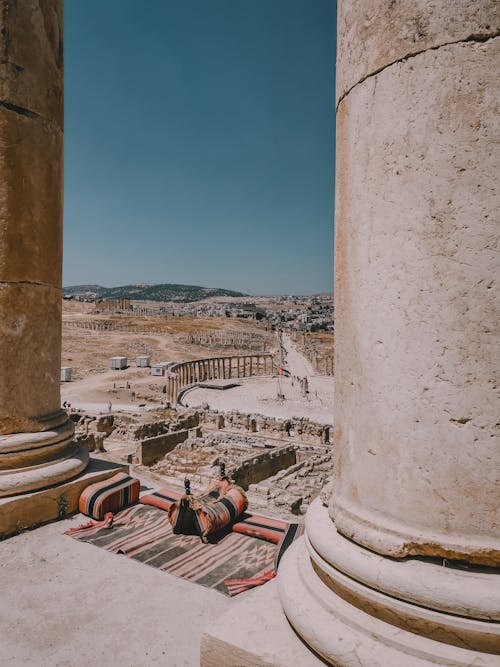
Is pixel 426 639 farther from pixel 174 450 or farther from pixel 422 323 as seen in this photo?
pixel 174 450

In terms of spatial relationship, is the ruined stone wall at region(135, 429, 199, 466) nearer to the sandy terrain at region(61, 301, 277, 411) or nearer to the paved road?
the sandy terrain at region(61, 301, 277, 411)

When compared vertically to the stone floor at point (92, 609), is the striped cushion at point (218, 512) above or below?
above

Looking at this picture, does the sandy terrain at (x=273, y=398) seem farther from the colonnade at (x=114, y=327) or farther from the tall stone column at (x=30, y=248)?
the colonnade at (x=114, y=327)

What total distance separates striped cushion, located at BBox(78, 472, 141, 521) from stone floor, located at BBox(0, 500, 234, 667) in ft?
1.95

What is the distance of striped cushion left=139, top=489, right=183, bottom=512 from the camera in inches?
227

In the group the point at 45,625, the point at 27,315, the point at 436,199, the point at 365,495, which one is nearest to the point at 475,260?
the point at 436,199

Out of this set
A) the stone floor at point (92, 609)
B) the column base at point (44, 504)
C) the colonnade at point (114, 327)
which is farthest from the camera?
the colonnade at point (114, 327)

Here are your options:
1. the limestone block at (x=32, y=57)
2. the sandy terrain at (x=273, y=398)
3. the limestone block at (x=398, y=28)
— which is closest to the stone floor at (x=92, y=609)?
the limestone block at (x=398, y=28)

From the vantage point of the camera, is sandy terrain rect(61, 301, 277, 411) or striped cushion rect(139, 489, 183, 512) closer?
striped cushion rect(139, 489, 183, 512)

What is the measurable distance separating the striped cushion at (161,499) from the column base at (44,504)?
516mm

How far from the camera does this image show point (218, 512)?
5219 mm

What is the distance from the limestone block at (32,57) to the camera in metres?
5.05

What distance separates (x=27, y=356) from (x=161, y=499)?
2.27 m

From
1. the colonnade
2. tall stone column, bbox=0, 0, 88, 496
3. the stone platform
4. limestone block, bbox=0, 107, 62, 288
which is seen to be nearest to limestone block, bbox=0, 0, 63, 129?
tall stone column, bbox=0, 0, 88, 496
